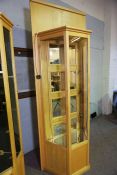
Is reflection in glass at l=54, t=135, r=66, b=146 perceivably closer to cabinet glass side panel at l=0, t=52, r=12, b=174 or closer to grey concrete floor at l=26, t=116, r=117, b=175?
grey concrete floor at l=26, t=116, r=117, b=175

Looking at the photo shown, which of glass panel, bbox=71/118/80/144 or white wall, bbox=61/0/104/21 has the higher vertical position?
white wall, bbox=61/0/104/21

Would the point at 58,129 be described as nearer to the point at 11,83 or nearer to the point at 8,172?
the point at 8,172

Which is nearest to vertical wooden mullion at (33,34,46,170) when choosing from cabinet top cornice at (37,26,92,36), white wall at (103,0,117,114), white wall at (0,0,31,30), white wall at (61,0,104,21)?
cabinet top cornice at (37,26,92,36)

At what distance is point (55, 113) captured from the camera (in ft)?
7.34

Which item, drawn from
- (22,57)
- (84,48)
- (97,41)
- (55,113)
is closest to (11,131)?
(55,113)

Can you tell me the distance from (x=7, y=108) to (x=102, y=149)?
199 centimetres

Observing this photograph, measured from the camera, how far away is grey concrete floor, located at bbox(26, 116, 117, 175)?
2119 millimetres

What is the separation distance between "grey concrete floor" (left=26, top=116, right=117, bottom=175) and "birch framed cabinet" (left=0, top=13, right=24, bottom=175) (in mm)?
697

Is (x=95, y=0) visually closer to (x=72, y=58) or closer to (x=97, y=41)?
(x=97, y=41)

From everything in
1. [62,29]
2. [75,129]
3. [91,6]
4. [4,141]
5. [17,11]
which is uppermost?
[91,6]

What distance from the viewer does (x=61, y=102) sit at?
2.16m

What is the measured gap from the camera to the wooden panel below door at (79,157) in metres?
1.95

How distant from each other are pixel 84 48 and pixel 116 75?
9.37ft

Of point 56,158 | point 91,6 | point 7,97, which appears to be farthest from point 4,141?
point 91,6
